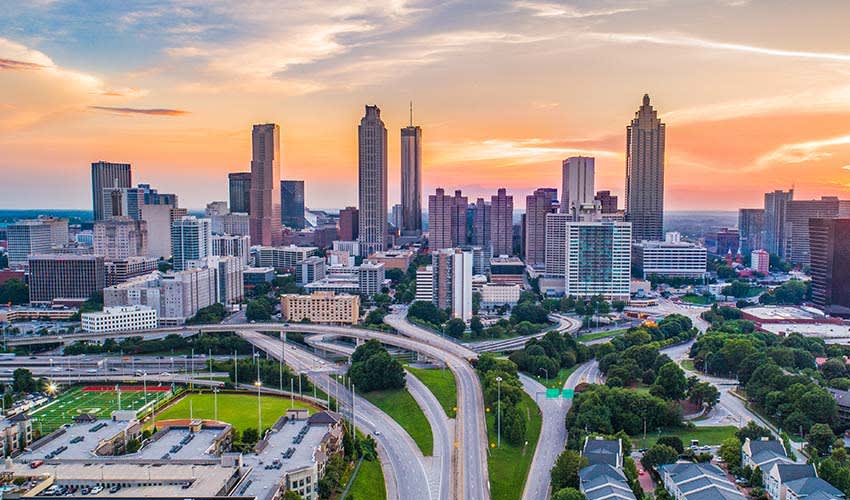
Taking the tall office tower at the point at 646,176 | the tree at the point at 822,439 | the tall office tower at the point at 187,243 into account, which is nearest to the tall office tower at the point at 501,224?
the tall office tower at the point at 646,176

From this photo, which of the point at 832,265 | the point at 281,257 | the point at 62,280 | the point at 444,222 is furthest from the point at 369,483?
Answer: the point at 444,222

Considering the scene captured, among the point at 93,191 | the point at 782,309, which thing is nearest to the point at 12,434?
the point at 782,309

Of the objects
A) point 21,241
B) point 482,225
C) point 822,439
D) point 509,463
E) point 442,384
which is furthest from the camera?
point 482,225

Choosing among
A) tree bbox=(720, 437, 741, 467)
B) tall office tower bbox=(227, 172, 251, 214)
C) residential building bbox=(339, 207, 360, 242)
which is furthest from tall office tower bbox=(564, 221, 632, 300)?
tall office tower bbox=(227, 172, 251, 214)

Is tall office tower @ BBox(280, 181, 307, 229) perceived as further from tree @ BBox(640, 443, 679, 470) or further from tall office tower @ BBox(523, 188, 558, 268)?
tree @ BBox(640, 443, 679, 470)

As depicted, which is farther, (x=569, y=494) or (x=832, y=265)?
(x=832, y=265)

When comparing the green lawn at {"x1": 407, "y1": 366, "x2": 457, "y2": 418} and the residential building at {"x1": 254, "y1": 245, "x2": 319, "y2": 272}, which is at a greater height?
the residential building at {"x1": 254, "y1": 245, "x2": 319, "y2": 272}

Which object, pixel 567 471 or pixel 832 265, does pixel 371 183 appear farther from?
pixel 567 471
